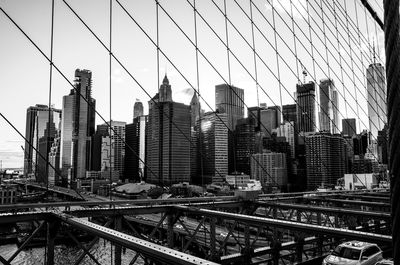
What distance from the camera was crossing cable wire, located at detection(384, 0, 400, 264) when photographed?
1.25 m

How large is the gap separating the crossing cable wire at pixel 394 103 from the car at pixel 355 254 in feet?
26.7

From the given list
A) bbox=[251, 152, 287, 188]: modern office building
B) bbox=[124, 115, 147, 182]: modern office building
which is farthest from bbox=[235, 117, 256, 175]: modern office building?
bbox=[124, 115, 147, 182]: modern office building

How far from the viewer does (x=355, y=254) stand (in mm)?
8977

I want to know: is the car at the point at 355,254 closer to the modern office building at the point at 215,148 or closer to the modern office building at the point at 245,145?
the modern office building at the point at 215,148

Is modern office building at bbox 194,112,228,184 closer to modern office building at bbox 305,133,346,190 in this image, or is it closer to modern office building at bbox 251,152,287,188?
modern office building at bbox 251,152,287,188

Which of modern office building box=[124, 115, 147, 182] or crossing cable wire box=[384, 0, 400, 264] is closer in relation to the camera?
crossing cable wire box=[384, 0, 400, 264]

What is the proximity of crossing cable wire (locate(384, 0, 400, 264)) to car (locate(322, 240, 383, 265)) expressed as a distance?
812 centimetres

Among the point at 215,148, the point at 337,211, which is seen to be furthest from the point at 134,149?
the point at 337,211

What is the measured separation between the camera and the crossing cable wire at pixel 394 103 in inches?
49.4

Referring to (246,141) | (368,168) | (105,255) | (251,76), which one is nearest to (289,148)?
(246,141)

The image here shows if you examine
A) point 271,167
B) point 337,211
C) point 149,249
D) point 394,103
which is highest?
point 394,103

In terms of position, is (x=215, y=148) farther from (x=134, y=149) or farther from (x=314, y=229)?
(x=314, y=229)

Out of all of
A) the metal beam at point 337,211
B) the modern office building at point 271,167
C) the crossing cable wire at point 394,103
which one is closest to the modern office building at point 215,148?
the modern office building at point 271,167

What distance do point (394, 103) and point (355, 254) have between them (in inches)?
361
